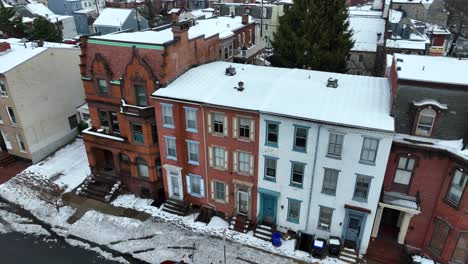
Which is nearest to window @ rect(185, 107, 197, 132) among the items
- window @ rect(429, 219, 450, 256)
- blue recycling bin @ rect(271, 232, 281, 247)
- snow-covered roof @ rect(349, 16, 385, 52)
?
blue recycling bin @ rect(271, 232, 281, 247)

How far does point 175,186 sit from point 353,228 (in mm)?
16286

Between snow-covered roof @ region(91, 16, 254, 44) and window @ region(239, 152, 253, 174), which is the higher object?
snow-covered roof @ region(91, 16, 254, 44)

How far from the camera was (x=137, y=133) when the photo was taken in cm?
3066

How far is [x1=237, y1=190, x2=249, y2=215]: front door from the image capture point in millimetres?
28741

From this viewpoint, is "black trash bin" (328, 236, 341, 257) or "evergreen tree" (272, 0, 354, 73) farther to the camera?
"evergreen tree" (272, 0, 354, 73)

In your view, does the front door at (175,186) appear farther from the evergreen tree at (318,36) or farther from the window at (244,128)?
the evergreen tree at (318,36)

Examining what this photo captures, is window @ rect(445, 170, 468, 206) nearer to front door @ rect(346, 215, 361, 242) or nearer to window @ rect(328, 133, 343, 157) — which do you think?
front door @ rect(346, 215, 361, 242)

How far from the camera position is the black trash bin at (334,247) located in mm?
26062

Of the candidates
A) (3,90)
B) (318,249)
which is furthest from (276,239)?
(3,90)

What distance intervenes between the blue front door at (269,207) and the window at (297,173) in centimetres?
261

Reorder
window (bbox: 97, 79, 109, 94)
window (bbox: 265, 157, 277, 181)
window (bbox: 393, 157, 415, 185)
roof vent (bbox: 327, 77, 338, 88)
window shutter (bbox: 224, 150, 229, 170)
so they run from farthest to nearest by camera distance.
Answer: window (bbox: 97, 79, 109, 94)
window shutter (bbox: 224, 150, 229, 170)
roof vent (bbox: 327, 77, 338, 88)
window (bbox: 265, 157, 277, 181)
window (bbox: 393, 157, 415, 185)

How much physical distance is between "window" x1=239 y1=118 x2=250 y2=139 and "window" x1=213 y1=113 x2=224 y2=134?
158cm

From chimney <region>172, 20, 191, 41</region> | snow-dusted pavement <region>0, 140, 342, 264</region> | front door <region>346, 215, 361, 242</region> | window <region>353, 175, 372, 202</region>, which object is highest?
chimney <region>172, 20, 191, 41</region>

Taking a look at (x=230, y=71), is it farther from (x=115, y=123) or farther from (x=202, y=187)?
(x=115, y=123)
